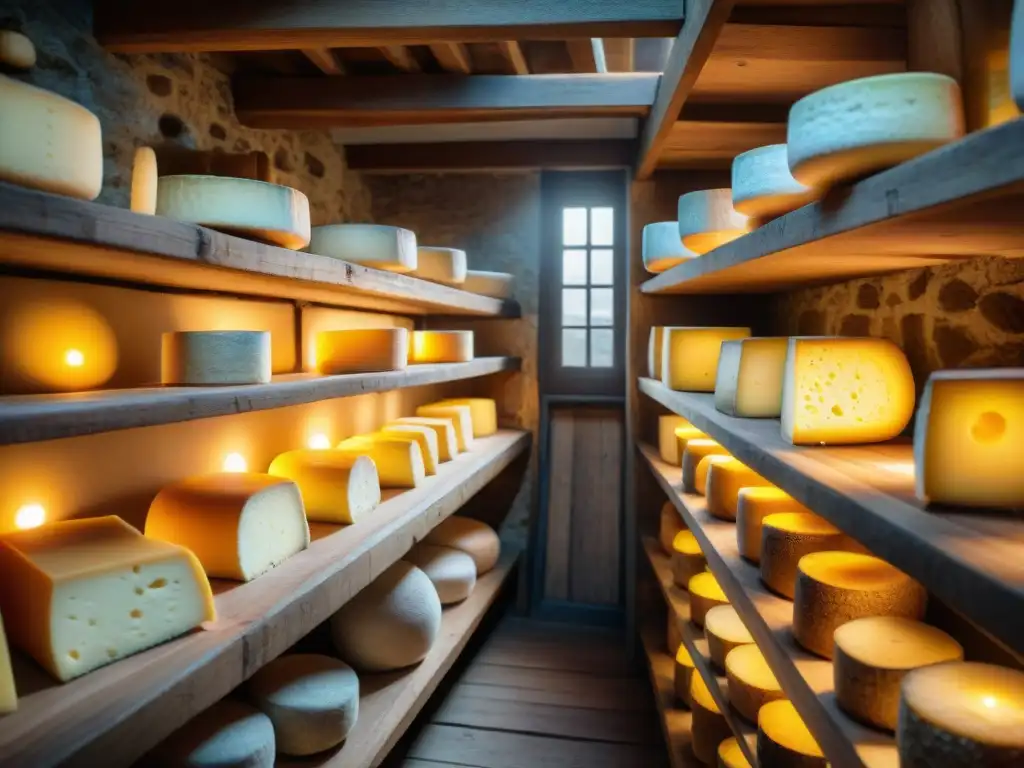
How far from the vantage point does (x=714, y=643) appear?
192cm

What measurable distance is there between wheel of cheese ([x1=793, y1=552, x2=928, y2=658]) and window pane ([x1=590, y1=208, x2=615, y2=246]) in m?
2.78

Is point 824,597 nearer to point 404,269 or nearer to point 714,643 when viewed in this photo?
point 714,643

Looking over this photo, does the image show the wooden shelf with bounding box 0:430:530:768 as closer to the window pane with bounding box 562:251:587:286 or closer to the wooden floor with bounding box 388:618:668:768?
the wooden floor with bounding box 388:618:668:768

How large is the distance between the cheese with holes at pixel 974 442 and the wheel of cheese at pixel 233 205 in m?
1.30

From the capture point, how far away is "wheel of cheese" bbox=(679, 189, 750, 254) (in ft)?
6.72

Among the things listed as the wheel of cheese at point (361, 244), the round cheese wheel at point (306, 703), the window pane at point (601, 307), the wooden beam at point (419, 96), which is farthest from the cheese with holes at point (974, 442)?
the window pane at point (601, 307)

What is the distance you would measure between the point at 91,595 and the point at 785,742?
4.02 ft

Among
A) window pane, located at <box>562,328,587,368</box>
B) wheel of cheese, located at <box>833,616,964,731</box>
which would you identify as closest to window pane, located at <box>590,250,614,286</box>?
window pane, located at <box>562,328,587,368</box>

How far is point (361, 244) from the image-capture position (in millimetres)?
2262

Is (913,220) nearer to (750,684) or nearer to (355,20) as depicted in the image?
(750,684)

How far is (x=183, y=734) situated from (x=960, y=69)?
1.91 m

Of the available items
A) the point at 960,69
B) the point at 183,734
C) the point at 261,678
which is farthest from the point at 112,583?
the point at 960,69

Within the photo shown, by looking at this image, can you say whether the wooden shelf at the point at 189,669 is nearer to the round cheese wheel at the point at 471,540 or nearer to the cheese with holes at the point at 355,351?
the cheese with holes at the point at 355,351

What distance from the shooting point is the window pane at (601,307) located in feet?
12.9
